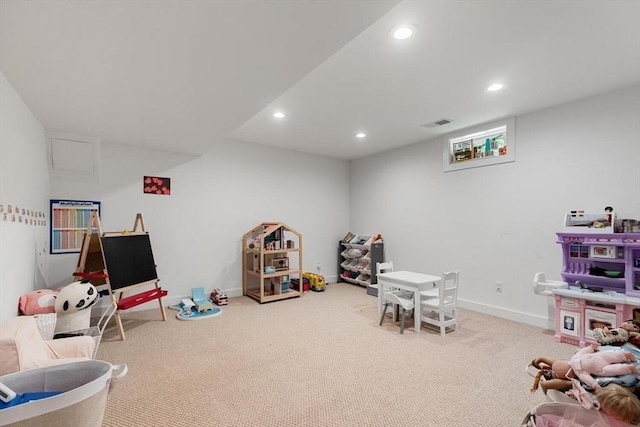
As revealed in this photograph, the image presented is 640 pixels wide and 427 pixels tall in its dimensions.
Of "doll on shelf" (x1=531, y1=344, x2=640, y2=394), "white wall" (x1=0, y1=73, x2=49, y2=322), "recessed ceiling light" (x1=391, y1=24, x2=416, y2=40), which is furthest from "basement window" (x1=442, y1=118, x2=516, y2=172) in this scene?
"white wall" (x1=0, y1=73, x2=49, y2=322)

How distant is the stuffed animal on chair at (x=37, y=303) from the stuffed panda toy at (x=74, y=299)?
93 millimetres

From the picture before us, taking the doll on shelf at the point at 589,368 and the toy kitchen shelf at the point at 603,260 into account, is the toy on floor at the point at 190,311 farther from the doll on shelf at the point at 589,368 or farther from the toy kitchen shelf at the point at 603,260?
the toy kitchen shelf at the point at 603,260

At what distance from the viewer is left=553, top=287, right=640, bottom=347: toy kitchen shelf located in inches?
107

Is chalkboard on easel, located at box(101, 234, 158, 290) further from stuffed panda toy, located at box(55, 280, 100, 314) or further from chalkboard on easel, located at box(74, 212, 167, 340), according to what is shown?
stuffed panda toy, located at box(55, 280, 100, 314)

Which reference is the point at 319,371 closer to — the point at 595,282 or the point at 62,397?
the point at 62,397

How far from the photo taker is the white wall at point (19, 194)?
2.06m

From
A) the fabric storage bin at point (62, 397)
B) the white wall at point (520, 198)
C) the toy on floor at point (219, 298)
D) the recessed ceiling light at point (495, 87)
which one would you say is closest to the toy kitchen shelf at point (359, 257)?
the white wall at point (520, 198)

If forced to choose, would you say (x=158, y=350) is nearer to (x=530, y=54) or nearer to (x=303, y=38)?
(x=303, y=38)

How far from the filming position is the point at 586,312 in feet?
9.63

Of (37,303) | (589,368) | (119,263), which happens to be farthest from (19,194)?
(589,368)

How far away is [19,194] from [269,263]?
10.5ft

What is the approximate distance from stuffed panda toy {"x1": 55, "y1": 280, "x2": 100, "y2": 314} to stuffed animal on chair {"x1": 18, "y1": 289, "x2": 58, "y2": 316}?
0.09 metres

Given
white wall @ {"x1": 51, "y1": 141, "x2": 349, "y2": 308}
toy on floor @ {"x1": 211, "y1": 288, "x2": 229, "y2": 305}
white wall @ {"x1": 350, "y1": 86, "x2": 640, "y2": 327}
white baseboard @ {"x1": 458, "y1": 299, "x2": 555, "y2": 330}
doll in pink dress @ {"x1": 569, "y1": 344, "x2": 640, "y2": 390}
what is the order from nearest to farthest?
1. doll in pink dress @ {"x1": 569, "y1": 344, "x2": 640, "y2": 390}
2. white wall @ {"x1": 350, "y1": 86, "x2": 640, "y2": 327}
3. white baseboard @ {"x1": 458, "y1": 299, "x2": 555, "y2": 330}
4. white wall @ {"x1": 51, "y1": 141, "x2": 349, "y2": 308}
5. toy on floor @ {"x1": 211, "y1": 288, "x2": 229, "y2": 305}

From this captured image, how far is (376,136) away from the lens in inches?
184
